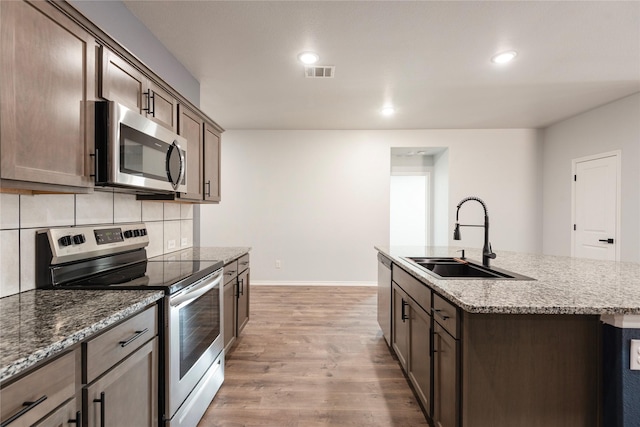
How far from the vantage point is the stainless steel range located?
1.39 m

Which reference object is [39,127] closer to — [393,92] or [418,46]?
[418,46]

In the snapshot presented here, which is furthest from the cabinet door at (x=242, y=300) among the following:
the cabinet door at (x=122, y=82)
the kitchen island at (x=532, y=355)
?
the kitchen island at (x=532, y=355)

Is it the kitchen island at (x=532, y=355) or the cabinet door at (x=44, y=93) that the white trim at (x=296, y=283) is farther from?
the cabinet door at (x=44, y=93)

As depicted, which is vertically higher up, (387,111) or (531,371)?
(387,111)

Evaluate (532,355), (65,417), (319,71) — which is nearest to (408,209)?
(319,71)

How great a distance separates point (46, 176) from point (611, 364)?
228 centimetres

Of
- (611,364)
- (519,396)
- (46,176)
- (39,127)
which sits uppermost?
(39,127)

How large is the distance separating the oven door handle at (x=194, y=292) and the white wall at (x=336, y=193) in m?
3.05

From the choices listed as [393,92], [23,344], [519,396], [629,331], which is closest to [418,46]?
[393,92]

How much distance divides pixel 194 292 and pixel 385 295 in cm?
172

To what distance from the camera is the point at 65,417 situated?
86cm

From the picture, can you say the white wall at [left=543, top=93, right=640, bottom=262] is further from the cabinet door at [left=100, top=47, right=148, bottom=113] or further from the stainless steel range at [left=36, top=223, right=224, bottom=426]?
the cabinet door at [left=100, top=47, right=148, bottom=113]

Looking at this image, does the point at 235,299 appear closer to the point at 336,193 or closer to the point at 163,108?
the point at 163,108

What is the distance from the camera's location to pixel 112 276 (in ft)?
5.25
